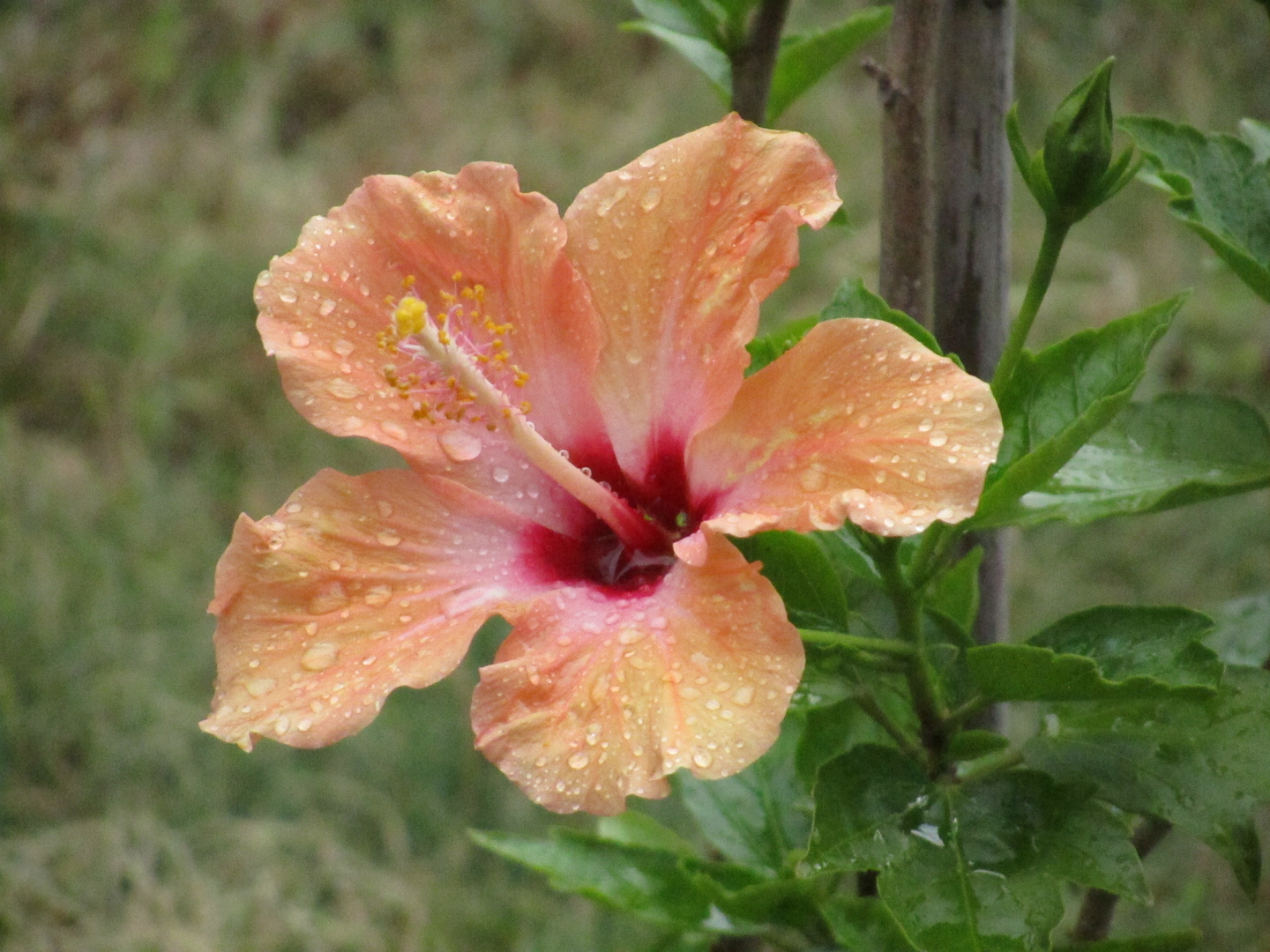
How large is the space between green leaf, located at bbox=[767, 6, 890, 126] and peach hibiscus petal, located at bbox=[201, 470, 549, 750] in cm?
46

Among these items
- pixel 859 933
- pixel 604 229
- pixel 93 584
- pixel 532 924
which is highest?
pixel 604 229

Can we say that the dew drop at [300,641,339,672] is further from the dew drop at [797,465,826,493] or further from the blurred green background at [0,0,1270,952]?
the blurred green background at [0,0,1270,952]

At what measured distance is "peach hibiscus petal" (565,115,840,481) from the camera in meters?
0.77

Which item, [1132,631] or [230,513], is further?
[230,513]

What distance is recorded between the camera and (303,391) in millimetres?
810

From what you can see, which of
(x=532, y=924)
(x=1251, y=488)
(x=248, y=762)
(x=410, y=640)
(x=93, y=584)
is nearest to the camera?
(x=410, y=640)

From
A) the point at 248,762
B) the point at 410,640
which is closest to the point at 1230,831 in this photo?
the point at 410,640

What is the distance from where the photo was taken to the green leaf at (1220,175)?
0.89 meters

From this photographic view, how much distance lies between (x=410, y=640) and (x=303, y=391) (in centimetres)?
18

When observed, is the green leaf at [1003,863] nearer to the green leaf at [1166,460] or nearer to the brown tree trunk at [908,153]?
the green leaf at [1166,460]

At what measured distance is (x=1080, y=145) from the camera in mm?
751

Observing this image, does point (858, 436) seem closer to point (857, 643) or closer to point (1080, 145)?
point (857, 643)

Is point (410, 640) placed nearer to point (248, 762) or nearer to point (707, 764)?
point (707, 764)

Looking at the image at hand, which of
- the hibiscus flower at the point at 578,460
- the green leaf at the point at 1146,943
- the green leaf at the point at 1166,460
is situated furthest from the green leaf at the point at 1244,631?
the hibiscus flower at the point at 578,460
